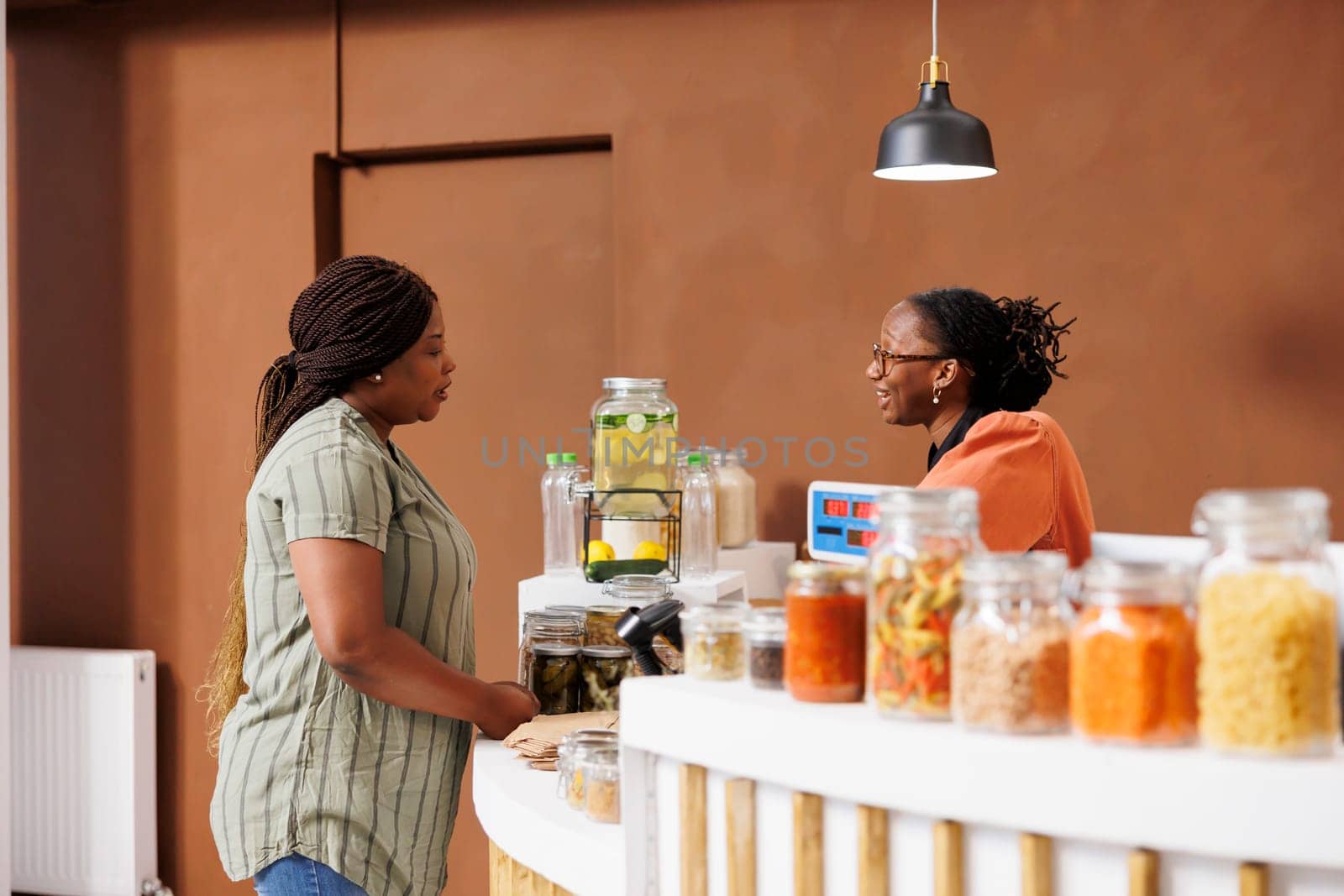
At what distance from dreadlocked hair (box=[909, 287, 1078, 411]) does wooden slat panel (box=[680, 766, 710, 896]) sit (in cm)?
142

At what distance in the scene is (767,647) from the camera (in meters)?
1.13

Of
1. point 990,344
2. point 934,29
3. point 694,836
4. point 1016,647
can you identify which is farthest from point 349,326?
Result: point 934,29

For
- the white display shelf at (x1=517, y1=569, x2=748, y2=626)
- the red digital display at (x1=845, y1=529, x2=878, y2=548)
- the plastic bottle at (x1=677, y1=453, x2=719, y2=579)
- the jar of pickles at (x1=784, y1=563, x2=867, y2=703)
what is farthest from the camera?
the red digital display at (x1=845, y1=529, x2=878, y2=548)

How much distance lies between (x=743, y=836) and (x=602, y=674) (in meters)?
0.94

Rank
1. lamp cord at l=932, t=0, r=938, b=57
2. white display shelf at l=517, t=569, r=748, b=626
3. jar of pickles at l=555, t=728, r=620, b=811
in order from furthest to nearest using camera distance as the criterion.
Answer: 1. lamp cord at l=932, t=0, r=938, b=57
2. white display shelf at l=517, t=569, r=748, b=626
3. jar of pickles at l=555, t=728, r=620, b=811

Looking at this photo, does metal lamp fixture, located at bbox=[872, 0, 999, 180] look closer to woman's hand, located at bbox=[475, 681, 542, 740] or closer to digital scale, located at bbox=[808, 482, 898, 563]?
digital scale, located at bbox=[808, 482, 898, 563]

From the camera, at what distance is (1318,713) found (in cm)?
83

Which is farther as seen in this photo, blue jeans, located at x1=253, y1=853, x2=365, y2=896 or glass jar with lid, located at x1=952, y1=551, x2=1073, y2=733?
Result: blue jeans, located at x1=253, y1=853, x2=365, y2=896

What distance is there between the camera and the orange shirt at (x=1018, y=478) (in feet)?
6.76

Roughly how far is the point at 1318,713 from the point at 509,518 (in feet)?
8.82

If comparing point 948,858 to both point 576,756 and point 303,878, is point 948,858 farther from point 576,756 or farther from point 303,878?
point 303,878

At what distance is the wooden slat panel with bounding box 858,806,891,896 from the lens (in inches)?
39.4

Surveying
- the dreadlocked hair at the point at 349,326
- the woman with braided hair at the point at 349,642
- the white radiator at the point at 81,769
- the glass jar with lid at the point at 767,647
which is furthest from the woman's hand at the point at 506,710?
the white radiator at the point at 81,769

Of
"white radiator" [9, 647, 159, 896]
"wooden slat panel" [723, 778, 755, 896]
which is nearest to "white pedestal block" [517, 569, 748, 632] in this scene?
"wooden slat panel" [723, 778, 755, 896]
